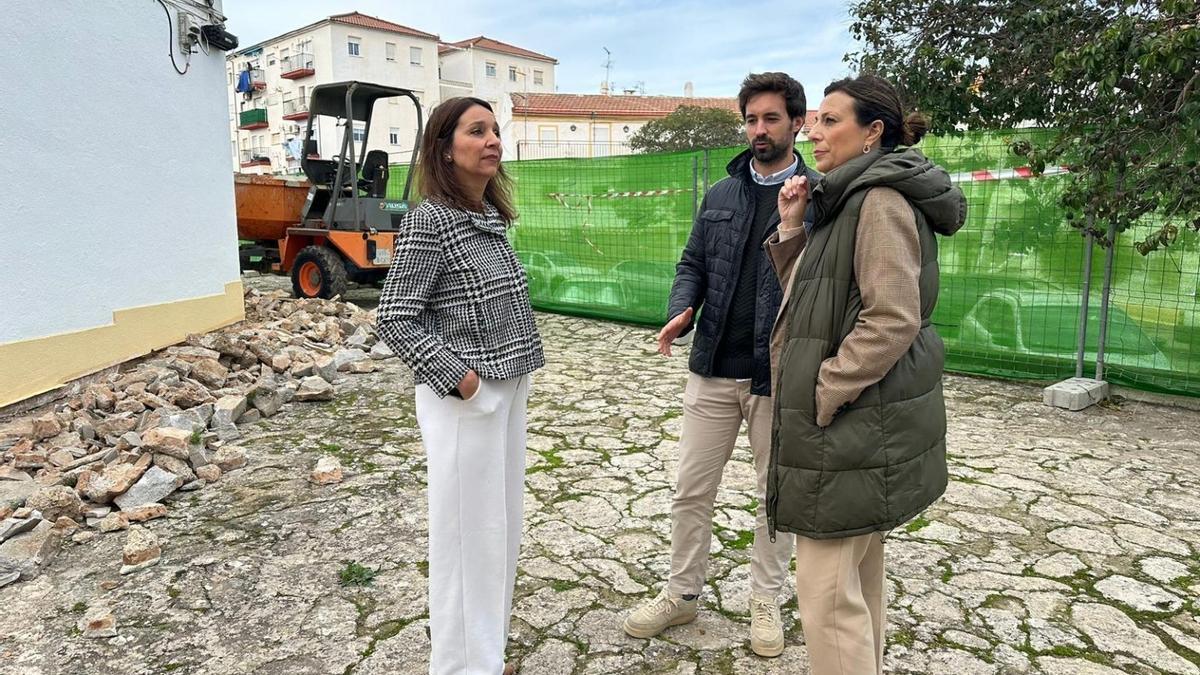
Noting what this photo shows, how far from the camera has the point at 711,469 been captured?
8.18 ft

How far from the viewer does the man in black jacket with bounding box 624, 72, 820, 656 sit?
2379 mm

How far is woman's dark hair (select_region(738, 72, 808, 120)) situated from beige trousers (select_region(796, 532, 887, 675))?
132 centimetres

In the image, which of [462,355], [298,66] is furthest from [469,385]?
[298,66]

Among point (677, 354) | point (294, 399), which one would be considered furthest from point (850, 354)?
point (677, 354)

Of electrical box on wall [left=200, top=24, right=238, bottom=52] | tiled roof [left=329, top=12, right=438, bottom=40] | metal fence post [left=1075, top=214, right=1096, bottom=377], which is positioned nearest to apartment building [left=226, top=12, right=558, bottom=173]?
tiled roof [left=329, top=12, right=438, bottom=40]

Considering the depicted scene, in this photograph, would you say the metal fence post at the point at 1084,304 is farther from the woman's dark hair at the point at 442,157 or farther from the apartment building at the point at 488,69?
the apartment building at the point at 488,69

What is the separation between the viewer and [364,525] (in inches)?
139

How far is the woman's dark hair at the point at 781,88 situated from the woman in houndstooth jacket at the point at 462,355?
2.75ft

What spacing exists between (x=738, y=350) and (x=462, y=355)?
36.2 inches

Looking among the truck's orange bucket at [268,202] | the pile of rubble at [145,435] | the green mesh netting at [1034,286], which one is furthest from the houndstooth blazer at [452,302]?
the truck's orange bucket at [268,202]

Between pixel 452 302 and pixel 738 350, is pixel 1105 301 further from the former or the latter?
pixel 452 302

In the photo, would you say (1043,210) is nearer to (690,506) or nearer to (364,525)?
(690,506)

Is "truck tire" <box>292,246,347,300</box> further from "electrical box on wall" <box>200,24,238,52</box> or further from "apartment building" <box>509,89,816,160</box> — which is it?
"apartment building" <box>509,89,816,160</box>

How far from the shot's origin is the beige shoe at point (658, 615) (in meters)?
2.59
